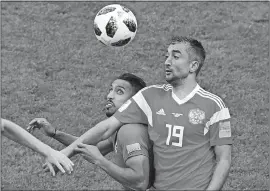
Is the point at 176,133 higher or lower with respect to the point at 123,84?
lower

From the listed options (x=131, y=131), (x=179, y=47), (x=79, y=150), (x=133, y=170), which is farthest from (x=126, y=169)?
(x=179, y=47)

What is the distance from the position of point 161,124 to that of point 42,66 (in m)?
7.21

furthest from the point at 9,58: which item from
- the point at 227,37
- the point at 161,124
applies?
the point at 161,124

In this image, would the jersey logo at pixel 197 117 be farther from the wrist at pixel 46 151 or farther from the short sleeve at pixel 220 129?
the wrist at pixel 46 151

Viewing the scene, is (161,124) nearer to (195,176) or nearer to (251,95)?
(195,176)

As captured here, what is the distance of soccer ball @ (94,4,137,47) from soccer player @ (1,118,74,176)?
2075 millimetres

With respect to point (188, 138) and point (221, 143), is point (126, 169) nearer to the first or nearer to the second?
point (188, 138)

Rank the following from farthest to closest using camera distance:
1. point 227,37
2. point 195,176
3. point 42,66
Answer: point 227,37 → point 42,66 → point 195,176

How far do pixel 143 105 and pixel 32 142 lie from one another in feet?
4.13

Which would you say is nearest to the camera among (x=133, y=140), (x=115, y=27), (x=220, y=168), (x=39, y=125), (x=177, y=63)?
(x=220, y=168)

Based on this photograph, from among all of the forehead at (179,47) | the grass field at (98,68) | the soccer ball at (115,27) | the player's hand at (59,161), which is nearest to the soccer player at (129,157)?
the player's hand at (59,161)

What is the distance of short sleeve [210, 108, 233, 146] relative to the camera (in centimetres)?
662

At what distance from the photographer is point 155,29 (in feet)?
48.4

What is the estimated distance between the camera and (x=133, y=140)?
6.76 meters
